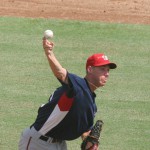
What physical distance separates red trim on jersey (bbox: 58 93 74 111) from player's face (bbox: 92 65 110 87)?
1.10 feet

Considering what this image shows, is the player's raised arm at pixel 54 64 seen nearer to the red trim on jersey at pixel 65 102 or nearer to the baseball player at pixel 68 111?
the baseball player at pixel 68 111

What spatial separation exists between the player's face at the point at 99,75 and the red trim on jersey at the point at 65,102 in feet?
1.10

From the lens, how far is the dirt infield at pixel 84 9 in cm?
1620

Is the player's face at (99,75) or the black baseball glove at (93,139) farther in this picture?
the black baseball glove at (93,139)

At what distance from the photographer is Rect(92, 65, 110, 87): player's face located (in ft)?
23.0

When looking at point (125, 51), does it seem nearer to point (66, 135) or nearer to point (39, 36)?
point (39, 36)

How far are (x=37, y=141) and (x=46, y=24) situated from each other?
27.2 feet

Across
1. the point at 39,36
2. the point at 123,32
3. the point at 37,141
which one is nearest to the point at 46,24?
the point at 39,36

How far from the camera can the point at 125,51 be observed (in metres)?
13.9

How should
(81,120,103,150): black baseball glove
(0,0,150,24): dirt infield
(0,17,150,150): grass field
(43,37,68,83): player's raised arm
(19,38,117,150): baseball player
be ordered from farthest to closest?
(0,0,150,24): dirt infield
(0,17,150,150): grass field
(81,120,103,150): black baseball glove
(19,38,117,150): baseball player
(43,37,68,83): player's raised arm

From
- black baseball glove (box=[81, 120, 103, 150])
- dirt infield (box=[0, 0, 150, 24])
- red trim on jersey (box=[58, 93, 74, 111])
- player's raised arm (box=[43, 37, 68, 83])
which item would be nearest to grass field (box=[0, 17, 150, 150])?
dirt infield (box=[0, 0, 150, 24])

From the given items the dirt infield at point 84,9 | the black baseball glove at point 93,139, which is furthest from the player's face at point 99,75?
the dirt infield at point 84,9

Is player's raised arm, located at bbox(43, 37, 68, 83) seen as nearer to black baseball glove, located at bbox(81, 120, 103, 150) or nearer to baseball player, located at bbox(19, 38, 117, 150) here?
baseball player, located at bbox(19, 38, 117, 150)

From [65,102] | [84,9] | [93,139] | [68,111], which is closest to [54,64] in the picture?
[65,102]
